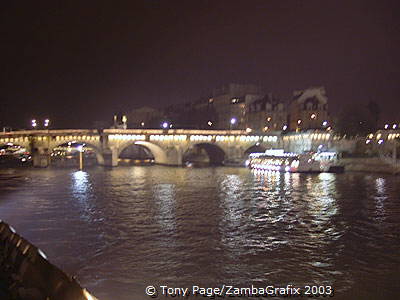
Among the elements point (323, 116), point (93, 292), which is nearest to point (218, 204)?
point (93, 292)

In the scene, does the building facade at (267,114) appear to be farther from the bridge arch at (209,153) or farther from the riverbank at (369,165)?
the riverbank at (369,165)

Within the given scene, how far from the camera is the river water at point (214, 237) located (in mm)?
16516

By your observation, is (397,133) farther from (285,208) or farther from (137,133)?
(285,208)

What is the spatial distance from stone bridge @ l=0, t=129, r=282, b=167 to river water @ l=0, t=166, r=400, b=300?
42902 mm

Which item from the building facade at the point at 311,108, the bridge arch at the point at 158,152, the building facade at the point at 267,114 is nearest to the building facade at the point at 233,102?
the building facade at the point at 267,114

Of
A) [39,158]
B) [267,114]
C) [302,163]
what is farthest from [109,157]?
[267,114]

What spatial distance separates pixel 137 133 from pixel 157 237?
2750 inches

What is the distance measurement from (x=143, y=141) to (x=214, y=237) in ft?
235

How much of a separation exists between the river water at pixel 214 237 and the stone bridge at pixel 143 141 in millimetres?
42902

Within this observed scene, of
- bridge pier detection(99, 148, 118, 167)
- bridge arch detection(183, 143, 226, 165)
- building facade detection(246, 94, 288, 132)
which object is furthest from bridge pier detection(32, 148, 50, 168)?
building facade detection(246, 94, 288, 132)

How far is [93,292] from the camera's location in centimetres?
1487

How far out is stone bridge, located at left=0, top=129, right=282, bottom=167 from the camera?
3258 inches

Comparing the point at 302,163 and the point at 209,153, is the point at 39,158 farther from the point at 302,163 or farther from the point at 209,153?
the point at 302,163

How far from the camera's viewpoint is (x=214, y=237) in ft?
76.6
